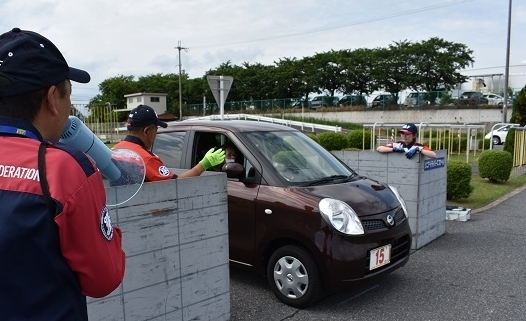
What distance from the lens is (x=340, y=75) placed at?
49844 millimetres

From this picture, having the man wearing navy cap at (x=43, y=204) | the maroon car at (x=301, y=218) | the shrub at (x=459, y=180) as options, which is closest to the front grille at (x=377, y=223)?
the maroon car at (x=301, y=218)

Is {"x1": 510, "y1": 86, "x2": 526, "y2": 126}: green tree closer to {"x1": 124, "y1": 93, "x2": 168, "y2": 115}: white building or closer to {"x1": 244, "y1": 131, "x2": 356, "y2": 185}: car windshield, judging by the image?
{"x1": 244, "y1": 131, "x2": 356, "y2": 185}: car windshield

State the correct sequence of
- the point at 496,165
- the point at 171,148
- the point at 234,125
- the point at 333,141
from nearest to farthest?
the point at 234,125, the point at 171,148, the point at 496,165, the point at 333,141

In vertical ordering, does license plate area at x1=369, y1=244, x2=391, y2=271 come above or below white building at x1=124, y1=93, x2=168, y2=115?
below

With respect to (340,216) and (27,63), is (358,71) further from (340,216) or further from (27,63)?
(27,63)

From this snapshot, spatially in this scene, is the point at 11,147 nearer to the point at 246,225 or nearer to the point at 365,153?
the point at 246,225

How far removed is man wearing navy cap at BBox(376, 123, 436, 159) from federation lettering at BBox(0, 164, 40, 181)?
17.3 feet

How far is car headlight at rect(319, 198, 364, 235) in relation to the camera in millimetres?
3848

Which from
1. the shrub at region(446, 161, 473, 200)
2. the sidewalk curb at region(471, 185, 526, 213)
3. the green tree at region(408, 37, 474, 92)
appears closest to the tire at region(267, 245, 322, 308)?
the sidewalk curb at region(471, 185, 526, 213)

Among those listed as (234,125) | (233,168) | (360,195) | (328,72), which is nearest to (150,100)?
(328,72)

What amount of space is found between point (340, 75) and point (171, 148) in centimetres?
4673

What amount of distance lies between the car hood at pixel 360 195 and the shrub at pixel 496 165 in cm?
838

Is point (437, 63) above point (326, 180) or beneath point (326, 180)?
above

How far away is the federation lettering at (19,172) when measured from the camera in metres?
1.16
